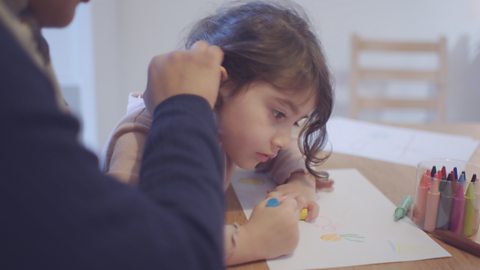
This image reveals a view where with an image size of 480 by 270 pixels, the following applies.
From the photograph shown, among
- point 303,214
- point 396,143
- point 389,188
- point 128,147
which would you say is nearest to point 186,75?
point 128,147

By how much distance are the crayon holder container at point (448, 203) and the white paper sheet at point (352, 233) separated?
0.10ft

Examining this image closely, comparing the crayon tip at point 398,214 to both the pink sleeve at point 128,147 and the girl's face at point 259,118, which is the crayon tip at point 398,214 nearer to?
the girl's face at point 259,118

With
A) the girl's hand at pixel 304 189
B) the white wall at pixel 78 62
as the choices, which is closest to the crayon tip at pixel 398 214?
the girl's hand at pixel 304 189

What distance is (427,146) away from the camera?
1.15 m

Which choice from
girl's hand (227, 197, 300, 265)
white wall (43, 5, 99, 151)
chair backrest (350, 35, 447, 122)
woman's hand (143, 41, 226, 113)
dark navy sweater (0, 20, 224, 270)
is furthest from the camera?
chair backrest (350, 35, 447, 122)

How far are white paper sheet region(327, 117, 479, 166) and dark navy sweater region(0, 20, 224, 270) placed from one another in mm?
795

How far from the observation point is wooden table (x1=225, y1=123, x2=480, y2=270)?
59cm

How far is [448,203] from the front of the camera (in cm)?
67

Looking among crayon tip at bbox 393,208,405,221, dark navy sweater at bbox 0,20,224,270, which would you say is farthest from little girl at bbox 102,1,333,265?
dark navy sweater at bbox 0,20,224,270

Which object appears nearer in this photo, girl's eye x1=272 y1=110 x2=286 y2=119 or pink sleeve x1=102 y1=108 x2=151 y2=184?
pink sleeve x1=102 y1=108 x2=151 y2=184

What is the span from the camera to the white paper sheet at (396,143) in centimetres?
107

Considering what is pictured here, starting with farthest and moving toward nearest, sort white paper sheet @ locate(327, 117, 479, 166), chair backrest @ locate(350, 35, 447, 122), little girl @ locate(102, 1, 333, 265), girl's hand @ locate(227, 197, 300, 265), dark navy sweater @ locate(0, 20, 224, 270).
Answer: chair backrest @ locate(350, 35, 447, 122) → white paper sheet @ locate(327, 117, 479, 166) → little girl @ locate(102, 1, 333, 265) → girl's hand @ locate(227, 197, 300, 265) → dark navy sweater @ locate(0, 20, 224, 270)

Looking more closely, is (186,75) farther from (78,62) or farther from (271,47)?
(78,62)

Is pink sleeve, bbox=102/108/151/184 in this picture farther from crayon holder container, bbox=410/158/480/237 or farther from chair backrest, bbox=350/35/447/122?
chair backrest, bbox=350/35/447/122
